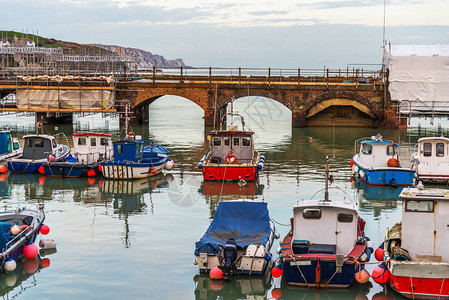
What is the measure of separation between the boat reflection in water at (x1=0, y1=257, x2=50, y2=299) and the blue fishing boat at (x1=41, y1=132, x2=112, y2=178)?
1517 centimetres

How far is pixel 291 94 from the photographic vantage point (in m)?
61.3

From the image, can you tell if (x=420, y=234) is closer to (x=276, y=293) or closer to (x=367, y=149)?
(x=276, y=293)

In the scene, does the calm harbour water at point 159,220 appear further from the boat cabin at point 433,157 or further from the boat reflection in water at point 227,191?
the boat cabin at point 433,157

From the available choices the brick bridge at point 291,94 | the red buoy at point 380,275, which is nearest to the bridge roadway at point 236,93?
the brick bridge at point 291,94

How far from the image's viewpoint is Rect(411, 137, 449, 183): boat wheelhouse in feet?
110

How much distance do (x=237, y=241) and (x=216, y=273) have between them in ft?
5.74

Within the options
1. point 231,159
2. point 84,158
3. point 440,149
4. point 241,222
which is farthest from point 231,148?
point 241,222

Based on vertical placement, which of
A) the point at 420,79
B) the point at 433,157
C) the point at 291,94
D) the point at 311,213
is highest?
the point at 420,79

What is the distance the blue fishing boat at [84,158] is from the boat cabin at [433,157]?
17.2m

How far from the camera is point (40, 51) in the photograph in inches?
3548

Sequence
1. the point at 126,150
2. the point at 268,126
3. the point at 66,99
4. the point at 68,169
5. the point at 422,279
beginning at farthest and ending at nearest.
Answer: the point at 268,126
the point at 66,99
the point at 68,169
the point at 126,150
the point at 422,279

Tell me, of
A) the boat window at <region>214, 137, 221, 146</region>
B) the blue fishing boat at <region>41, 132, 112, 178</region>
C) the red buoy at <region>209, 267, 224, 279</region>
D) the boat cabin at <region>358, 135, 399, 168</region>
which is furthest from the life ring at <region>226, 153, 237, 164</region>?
the red buoy at <region>209, 267, 224, 279</region>

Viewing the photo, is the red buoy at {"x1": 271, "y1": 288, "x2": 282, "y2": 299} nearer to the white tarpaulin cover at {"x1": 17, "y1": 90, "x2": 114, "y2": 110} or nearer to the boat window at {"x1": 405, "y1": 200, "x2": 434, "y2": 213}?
the boat window at {"x1": 405, "y1": 200, "x2": 434, "y2": 213}

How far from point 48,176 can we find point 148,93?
26.4m
